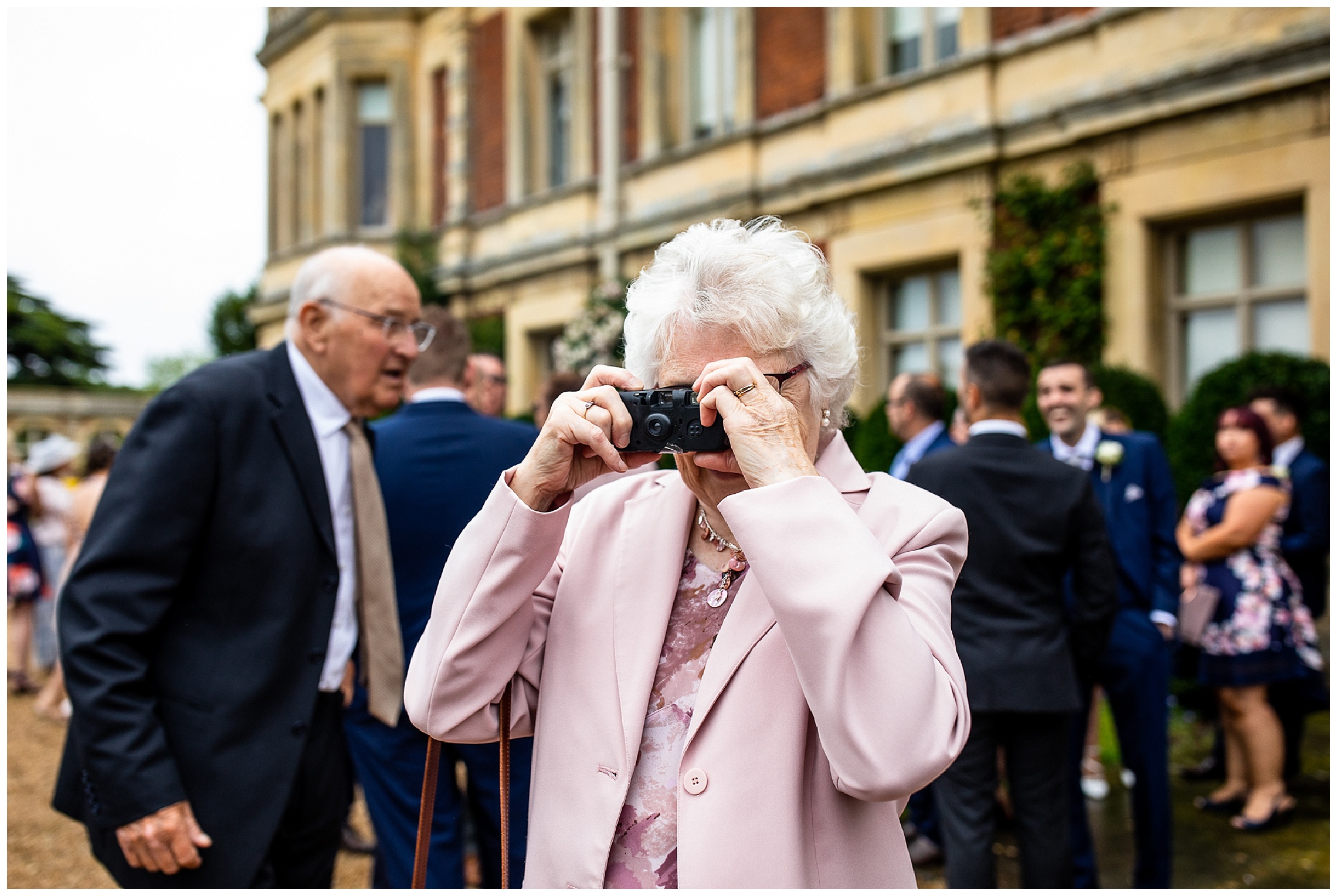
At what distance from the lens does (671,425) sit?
1594 millimetres

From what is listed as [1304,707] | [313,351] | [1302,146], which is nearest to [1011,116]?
[1302,146]

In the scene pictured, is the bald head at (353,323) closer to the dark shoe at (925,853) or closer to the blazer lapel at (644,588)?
the blazer lapel at (644,588)

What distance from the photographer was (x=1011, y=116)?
8977mm

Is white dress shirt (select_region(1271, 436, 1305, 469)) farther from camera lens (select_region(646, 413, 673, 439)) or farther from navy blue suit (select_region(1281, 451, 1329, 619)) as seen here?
camera lens (select_region(646, 413, 673, 439))

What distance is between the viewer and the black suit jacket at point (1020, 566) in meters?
3.62

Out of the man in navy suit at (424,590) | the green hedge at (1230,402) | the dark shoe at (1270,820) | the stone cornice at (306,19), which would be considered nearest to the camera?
the man in navy suit at (424,590)

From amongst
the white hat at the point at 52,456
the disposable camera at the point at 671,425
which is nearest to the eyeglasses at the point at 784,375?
the disposable camera at the point at 671,425

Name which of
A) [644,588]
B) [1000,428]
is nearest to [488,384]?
[1000,428]

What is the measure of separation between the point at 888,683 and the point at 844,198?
9.62 meters

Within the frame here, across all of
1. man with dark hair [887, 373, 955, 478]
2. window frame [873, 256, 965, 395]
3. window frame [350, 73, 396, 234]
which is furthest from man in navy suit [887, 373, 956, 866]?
window frame [350, 73, 396, 234]

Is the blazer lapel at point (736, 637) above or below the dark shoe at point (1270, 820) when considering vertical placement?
above

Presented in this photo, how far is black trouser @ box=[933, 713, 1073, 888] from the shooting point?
3.67 metres

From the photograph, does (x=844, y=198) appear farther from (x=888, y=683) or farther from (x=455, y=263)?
(x=888, y=683)

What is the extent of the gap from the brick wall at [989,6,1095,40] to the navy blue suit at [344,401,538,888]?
7.27 m
